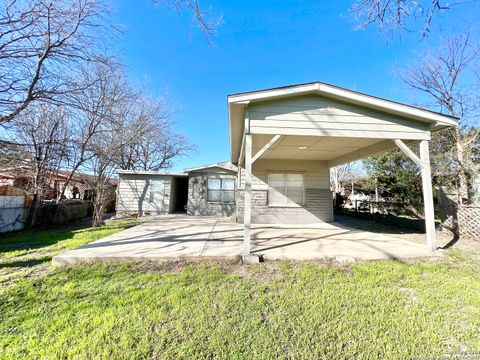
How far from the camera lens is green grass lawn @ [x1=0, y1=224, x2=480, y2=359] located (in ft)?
6.27

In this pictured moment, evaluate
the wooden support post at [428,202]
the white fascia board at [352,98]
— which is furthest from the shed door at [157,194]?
the wooden support post at [428,202]

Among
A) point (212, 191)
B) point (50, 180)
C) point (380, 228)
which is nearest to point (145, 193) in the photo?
point (212, 191)

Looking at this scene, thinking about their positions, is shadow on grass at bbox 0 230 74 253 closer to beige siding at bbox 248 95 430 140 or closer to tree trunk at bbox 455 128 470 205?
beige siding at bbox 248 95 430 140

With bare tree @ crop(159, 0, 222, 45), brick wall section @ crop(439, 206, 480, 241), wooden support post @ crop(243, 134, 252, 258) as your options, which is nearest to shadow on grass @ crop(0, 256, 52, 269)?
wooden support post @ crop(243, 134, 252, 258)

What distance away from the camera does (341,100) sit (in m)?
4.57

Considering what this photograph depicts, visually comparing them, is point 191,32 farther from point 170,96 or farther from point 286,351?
point 170,96

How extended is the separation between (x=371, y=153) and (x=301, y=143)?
2.18m

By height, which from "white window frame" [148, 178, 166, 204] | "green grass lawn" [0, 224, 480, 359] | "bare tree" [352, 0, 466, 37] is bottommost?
"green grass lawn" [0, 224, 480, 359]

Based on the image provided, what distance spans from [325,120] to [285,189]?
14.1 feet

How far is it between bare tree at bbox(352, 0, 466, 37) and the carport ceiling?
2.69m

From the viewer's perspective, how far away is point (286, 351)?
73.9 inches

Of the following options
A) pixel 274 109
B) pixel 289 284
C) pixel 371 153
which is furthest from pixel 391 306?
pixel 371 153

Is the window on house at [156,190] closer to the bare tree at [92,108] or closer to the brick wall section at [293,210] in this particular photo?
the bare tree at [92,108]

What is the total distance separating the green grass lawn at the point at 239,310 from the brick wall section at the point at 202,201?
7.69 meters
